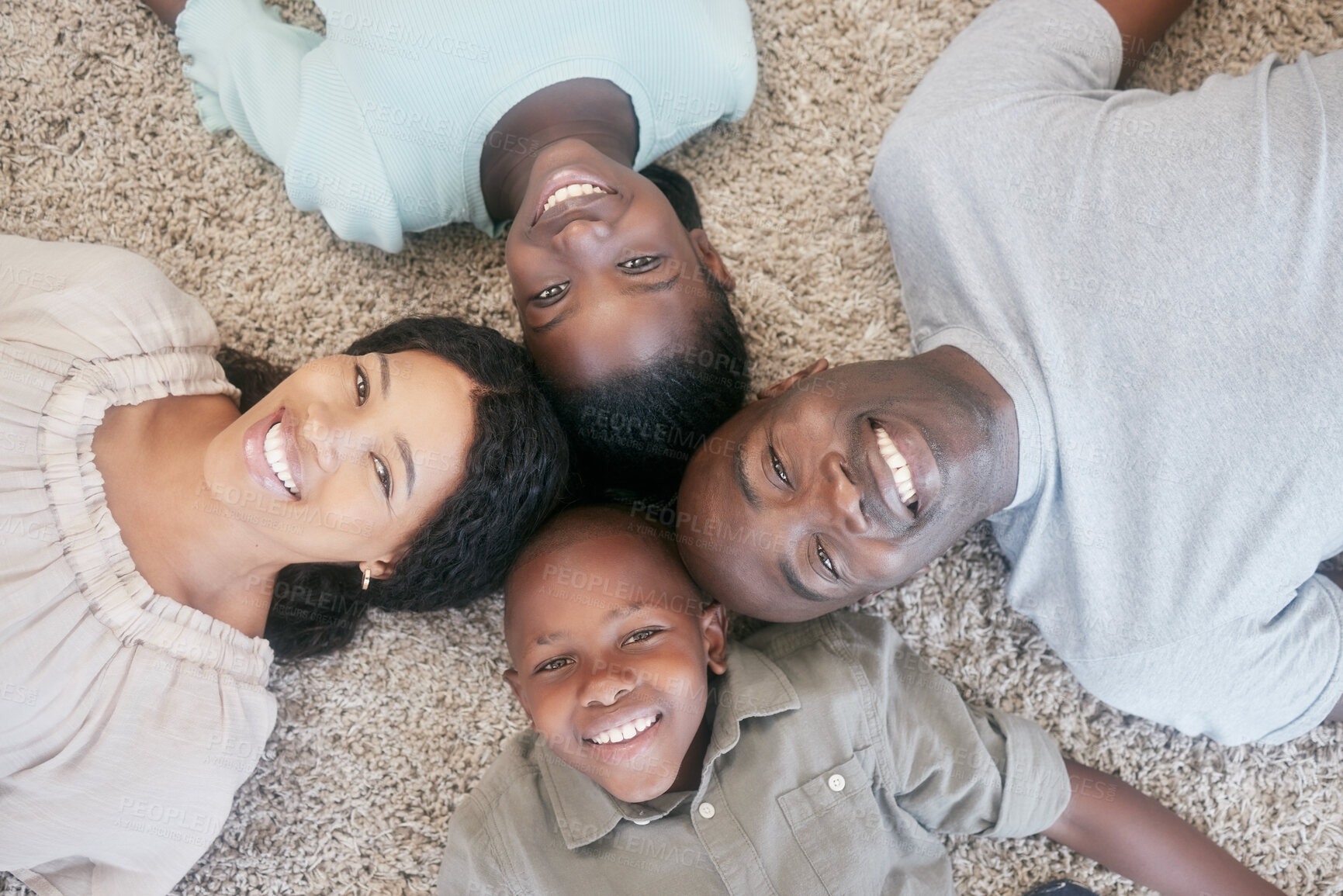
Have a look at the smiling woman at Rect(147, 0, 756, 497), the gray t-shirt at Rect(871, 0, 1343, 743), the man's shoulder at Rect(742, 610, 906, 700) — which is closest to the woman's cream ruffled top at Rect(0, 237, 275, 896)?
the smiling woman at Rect(147, 0, 756, 497)

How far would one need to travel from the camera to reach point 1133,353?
1131 millimetres

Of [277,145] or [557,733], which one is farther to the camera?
[277,145]

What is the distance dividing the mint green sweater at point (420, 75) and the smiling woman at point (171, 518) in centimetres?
23

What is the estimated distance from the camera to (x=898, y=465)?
40.4 inches

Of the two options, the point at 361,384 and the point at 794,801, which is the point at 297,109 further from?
the point at 794,801

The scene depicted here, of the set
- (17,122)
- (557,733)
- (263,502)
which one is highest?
(17,122)

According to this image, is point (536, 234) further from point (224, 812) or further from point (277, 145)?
point (224, 812)

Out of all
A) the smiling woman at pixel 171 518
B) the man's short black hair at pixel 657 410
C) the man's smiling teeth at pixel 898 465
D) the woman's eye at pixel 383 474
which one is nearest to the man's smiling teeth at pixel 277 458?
the smiling woman at pixel 171 518

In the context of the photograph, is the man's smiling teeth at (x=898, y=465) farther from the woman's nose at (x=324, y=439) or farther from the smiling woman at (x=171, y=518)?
the woman's nose at (x=324, y=439)

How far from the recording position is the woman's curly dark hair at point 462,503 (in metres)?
1.12

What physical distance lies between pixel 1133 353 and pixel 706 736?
29.5 inches

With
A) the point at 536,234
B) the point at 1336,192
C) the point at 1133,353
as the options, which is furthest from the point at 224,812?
the point at 1336,192

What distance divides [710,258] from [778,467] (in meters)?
0.37

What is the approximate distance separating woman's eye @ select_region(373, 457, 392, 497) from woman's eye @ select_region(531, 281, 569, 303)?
290mm
